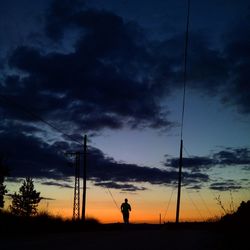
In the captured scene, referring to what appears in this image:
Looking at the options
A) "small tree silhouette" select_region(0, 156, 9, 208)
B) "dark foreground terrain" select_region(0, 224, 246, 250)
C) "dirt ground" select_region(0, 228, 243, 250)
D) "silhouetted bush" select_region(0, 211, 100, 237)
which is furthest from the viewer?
"small tree silhouette" select_region(0, 156, 9, 208)

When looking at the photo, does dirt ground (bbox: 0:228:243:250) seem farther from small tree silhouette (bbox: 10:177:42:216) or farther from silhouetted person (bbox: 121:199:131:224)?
small tree silhouette (bbox: 10:177:42:216)

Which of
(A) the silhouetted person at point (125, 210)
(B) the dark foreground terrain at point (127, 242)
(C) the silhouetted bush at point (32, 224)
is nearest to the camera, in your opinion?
(B) the dark foreground terrain at point (127, 242)

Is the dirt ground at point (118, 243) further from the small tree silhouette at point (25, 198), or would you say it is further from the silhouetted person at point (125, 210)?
the small tree silhouette at point (25, 198)

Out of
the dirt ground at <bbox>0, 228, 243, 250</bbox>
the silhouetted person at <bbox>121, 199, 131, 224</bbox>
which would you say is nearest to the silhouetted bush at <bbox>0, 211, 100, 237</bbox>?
the silhouetted person at <bbox>121, 199, 131, 224</bbox>

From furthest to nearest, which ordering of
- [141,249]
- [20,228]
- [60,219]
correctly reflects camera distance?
1. [60,219]
2. [20,228]
3. [141,249]

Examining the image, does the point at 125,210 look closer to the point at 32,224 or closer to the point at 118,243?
the point at 32,224

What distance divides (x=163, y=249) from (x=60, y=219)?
61.9ft

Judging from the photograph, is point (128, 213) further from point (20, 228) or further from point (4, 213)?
point (20, 228)

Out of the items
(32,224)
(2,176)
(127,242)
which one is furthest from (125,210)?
(2,176)

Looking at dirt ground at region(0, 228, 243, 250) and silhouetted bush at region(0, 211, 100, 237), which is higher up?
dirt ground at region(0, 228, 243, 250)

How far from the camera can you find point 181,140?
4362 centimetres

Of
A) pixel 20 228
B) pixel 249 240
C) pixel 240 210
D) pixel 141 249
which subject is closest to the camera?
pixel 249 240

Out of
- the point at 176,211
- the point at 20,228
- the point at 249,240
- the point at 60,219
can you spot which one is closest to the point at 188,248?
the point at 249,240

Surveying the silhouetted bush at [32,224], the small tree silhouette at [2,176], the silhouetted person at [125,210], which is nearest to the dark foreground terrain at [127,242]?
the silhouetted bush at [32,224]
